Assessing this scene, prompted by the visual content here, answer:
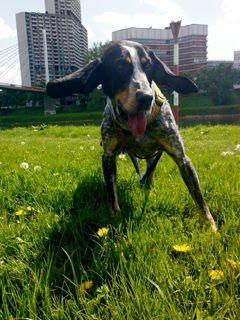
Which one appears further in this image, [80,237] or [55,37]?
[55,37]

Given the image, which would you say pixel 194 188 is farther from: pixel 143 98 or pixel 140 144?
pixel 143 98

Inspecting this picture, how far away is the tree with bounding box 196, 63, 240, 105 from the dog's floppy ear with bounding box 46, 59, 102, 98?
141 ft

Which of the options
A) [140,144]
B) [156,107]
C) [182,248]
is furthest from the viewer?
[140,144]

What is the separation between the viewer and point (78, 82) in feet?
7.58

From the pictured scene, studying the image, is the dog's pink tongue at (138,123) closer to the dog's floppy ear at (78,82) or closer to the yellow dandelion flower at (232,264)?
the dog's floppy ear at (78,82)

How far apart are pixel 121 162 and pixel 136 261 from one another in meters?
2.57

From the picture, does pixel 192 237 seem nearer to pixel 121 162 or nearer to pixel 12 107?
pixel 121 162

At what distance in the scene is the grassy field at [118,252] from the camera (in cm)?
131

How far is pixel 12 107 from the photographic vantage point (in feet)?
202

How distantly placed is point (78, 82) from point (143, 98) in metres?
0.58

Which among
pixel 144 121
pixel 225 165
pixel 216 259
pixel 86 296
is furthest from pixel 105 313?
pixel 225 165

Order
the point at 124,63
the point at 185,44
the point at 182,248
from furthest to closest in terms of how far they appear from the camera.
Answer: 1. the point at 185,44
2. the point at 124,63
3. the point at 182,248

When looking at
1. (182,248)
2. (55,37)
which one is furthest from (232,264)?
(55,37)

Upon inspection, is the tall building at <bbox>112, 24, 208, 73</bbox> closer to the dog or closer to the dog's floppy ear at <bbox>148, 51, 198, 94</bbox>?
the dog's floppy ear at <bbox>148, 51, 198, 94</bbox>
